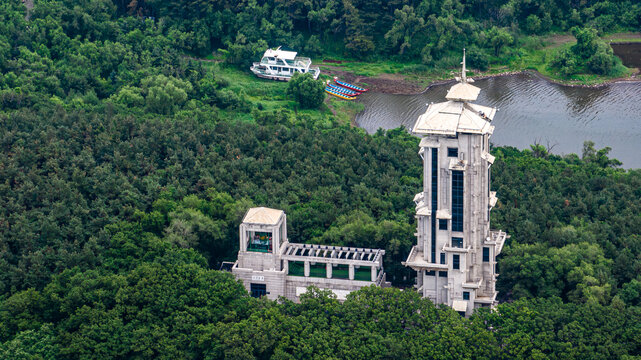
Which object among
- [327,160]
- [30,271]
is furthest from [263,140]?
[30,271]

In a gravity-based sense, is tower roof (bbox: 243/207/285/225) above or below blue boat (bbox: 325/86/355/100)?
below

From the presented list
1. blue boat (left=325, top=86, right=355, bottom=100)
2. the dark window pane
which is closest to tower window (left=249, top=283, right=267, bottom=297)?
the dark window pane

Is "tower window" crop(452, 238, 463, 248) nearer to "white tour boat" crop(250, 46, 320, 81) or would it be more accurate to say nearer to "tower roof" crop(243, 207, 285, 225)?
"tower roof" crop(243, 207, 285, 225)

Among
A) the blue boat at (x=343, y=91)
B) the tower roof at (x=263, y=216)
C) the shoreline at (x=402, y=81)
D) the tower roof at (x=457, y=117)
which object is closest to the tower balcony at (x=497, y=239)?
the tower roof at (x=457, y=117)

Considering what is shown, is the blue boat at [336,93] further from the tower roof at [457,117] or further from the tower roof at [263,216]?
the tower roof at [457,117]

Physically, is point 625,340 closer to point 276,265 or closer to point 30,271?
point 276,265

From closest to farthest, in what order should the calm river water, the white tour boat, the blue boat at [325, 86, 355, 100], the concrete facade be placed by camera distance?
the concrete facade → the calm river water → the blue boat at [325, 86, 355, 100] → the white tour boat

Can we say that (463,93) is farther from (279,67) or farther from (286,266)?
(279,67)

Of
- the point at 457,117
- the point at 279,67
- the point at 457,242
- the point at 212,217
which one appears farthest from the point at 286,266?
the point at 279,67
